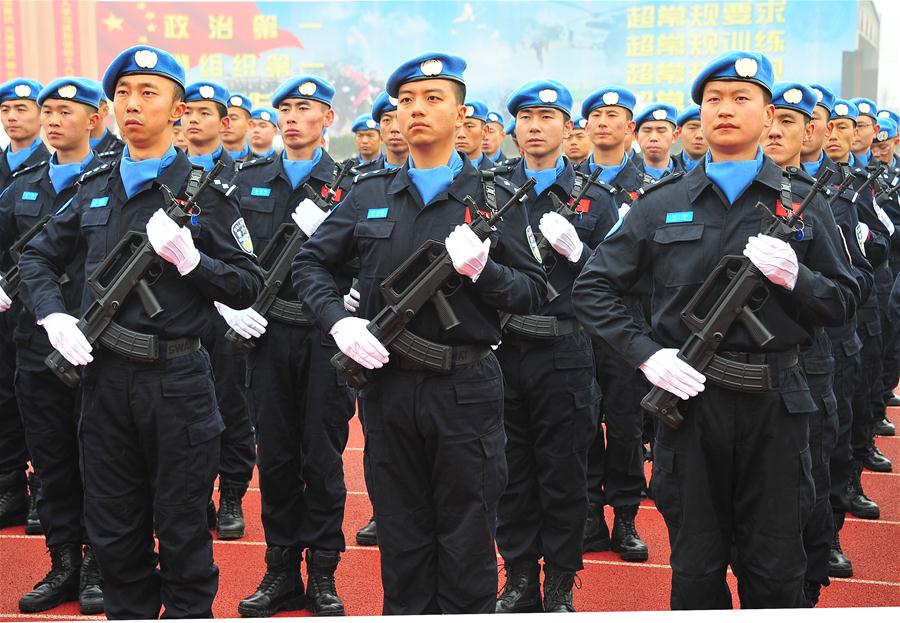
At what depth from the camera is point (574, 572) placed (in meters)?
4.62

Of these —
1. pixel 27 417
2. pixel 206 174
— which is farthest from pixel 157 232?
pixel 27 417

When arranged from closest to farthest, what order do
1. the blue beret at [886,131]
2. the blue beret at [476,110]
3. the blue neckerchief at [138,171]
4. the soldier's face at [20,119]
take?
the blue neckerchief at [138,171] < the soldier's face at [20,119] < the blue beret at [476,110] < the blue beret at [886,131]

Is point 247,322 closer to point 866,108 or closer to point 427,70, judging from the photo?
point 427,70

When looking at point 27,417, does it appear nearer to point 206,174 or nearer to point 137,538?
point 137,538

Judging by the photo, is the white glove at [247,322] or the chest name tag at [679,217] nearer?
the chest name tag at [679,217]

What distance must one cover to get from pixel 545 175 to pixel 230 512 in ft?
9.05

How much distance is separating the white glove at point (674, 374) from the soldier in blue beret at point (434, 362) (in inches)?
21.7

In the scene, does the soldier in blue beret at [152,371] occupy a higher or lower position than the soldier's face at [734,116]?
lower

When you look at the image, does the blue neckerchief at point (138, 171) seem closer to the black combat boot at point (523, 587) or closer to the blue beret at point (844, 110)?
the black combat boot at point (523, 587)

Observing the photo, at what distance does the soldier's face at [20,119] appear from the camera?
21.7 feet

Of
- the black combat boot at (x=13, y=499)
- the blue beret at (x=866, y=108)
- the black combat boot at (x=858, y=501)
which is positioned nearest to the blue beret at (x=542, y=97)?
the black combat boot at (x=858, y=501)

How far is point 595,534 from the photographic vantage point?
5746 mm

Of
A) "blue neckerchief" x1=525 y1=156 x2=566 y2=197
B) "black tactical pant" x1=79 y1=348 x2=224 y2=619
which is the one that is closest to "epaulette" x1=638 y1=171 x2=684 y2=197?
"blue neckerchief" x1=525 y1=156 x2=566 y2=197

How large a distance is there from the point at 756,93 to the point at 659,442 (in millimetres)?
1269
